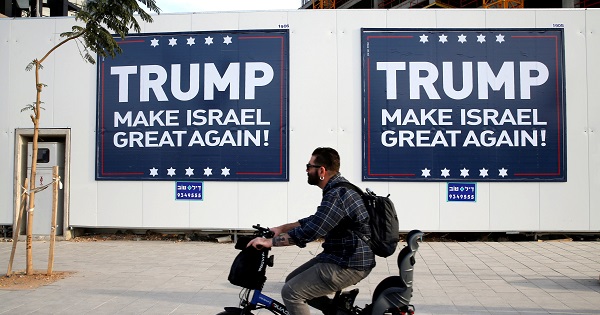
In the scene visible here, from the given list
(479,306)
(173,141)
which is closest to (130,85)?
(173,141)

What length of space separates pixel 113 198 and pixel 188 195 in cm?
174

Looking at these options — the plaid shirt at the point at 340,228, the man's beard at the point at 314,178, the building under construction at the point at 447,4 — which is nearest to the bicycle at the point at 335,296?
the plaid shirt at the point at 340,228

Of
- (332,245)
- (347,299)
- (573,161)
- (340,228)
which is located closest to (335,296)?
(347,299)

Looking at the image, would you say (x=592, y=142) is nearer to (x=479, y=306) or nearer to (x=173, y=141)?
(x=479, y=306)

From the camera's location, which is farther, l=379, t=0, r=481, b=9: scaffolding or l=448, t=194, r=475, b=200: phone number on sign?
l=379, t=0, r=481, b=9: scaffolding

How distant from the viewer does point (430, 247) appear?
11.6 metres

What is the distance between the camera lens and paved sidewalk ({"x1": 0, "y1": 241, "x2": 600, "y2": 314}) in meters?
6.66

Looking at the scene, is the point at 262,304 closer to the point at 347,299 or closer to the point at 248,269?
the point at 248,269

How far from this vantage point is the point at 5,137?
1284 centimetres

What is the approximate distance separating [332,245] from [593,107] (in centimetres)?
1036

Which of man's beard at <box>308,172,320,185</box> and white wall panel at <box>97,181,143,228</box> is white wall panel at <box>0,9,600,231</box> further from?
man's beard at <box>308,172,320,185</box>

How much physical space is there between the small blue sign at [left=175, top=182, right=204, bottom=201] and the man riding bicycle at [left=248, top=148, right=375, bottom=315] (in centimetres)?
866

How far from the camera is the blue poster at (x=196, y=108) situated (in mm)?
12273

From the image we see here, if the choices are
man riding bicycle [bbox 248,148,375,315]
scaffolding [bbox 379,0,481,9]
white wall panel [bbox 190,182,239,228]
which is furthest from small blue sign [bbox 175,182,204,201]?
scaffolding [bbox 379,0,481,9]
